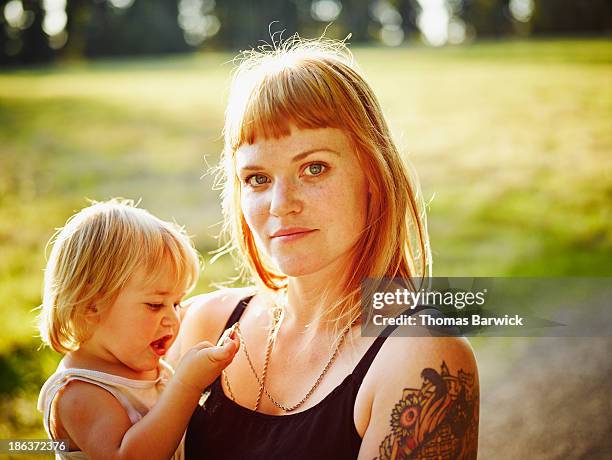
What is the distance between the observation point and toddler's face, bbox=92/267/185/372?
1.70m

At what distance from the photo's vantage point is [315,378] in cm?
158

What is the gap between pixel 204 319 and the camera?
1901 millimetres

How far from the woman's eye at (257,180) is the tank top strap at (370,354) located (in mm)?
455

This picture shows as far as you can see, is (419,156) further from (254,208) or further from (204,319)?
(254,208)

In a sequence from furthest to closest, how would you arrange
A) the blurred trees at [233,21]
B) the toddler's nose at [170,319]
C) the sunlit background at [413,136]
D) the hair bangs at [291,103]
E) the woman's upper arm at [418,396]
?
1. the blurred trees at [233,21]
2. the sunlit background at [413,136]
3. the toddler's nose at [170,319]
4. the hair bangs at [291,103]
5. the woman's upper arm at [418,396]

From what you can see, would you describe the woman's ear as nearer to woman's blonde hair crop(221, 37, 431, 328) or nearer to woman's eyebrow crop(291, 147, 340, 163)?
woman's blonde hair crop(221, 37, 431, 328)

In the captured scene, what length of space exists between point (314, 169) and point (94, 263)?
23.7 inches

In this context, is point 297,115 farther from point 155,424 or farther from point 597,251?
point 597,251

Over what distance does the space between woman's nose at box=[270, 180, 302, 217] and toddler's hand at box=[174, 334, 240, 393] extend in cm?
32

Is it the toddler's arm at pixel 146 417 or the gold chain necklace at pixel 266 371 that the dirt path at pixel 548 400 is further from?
the toddler's arm at pixel 146 417

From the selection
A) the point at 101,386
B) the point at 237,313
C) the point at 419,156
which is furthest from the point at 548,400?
the point at 419,156

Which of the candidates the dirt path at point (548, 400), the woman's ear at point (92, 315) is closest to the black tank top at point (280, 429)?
the woman's ear at point (92, 315)

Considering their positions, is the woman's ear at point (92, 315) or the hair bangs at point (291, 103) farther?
the woman's ear at point (92, 315)

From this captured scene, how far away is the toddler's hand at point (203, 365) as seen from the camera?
61.1 inches
